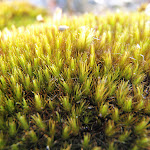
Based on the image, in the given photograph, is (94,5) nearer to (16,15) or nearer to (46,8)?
(46,8)

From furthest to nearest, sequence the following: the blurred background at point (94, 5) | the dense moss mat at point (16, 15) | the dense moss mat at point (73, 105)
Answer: the blurred background at point (94, 5) < the dense moss mat at point (16, 15) < the dense moss mat at point (73, 105)

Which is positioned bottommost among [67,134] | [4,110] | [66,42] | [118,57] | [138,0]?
[67,134]

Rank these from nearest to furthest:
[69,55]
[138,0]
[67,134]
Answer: [67,134] < [69,55] < [138,0]

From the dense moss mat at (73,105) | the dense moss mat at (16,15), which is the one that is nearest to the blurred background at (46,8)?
the dense moss mat at (16,15)

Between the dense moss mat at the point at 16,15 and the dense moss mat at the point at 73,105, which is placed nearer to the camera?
the dense moss mat at the point at 73,105

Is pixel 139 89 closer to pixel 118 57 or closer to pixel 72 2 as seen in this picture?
pixel 118 57

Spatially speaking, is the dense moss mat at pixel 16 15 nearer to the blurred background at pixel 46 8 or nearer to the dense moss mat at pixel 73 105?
the blurred background at pixel 46 8

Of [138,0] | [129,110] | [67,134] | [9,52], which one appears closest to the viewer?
[67,134]

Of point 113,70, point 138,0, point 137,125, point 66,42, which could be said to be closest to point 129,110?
point 137,125

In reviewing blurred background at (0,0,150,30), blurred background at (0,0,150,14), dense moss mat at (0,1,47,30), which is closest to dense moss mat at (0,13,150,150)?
blurred background at (0,0,150,30)
